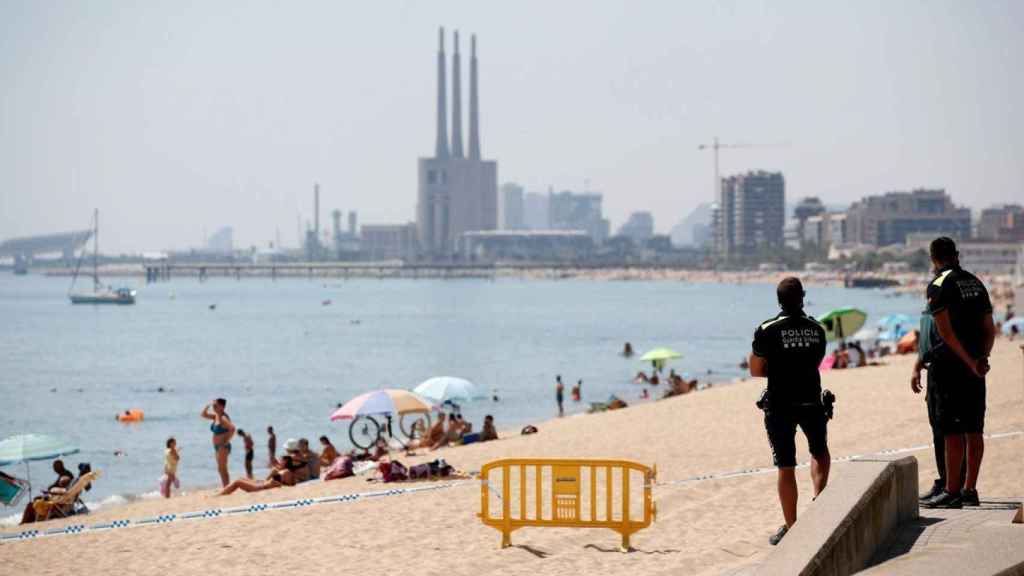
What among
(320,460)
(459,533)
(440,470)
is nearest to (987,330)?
(459,533)

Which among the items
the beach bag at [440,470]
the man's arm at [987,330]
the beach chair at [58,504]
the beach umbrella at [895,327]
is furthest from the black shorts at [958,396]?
the beach umbrella at [895,327]

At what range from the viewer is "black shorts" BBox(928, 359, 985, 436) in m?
7.92

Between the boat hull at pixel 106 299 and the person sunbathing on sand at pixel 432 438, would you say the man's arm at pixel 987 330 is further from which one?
the boat hull at pixel 106 299

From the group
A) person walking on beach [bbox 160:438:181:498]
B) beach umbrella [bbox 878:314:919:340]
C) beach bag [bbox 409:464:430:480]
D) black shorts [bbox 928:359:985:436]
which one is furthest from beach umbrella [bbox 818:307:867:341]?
black shorts [bbox 928:359:985:436]

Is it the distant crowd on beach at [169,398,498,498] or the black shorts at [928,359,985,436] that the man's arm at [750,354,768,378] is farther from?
the distant crowd on beach at [169,398,498,498]

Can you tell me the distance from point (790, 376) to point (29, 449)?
15057mm

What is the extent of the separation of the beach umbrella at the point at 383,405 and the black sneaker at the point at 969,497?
48.8ft

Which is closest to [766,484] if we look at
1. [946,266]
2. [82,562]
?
[946,266]

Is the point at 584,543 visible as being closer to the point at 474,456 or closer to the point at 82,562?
the point at 82,562

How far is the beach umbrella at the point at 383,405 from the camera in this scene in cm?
2223

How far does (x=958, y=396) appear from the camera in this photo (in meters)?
7.94

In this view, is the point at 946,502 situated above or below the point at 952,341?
below

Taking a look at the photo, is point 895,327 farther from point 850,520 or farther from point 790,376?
point 850,520

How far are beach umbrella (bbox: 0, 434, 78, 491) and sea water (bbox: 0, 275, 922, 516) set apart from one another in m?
2.07
